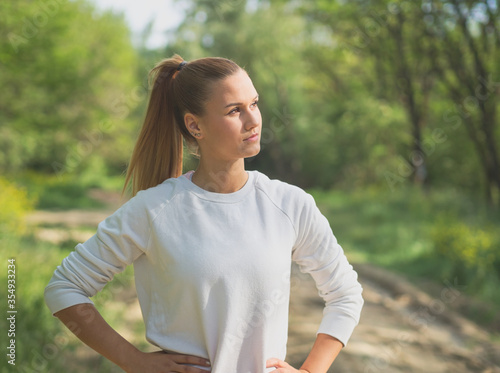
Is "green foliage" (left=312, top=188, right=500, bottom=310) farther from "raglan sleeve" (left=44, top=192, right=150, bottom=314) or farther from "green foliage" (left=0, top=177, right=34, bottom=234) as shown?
"raglan sleeve" (left=44, top=192, right=150, bottom=314)

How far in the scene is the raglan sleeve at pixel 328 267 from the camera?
1.54m

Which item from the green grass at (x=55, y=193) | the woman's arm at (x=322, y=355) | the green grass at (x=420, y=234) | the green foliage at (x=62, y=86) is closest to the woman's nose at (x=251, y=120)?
the woman's arm at (x=322, y=355)

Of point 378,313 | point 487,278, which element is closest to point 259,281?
point 378,313

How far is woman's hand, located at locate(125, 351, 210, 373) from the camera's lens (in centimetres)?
144

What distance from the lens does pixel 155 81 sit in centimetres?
170

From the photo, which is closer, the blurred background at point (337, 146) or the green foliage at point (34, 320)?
the green foliage at point (34, 320)

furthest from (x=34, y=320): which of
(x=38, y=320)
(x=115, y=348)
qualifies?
(x=115, y=348)

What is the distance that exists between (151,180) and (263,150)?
21101 mm

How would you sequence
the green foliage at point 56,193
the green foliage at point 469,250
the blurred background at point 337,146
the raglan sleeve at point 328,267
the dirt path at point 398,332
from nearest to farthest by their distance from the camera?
the raglan sleeve at point 328,267 < the dirt path at point 398,332 < the blurred background at point 337,146 < the green foliage at point 469,250 < the green foliage at point 56,193

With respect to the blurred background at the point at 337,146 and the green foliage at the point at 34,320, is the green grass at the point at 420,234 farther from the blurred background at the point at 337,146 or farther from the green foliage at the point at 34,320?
the green foliage at the point at 34,320

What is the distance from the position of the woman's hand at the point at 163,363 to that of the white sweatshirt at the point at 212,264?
0.02 metres

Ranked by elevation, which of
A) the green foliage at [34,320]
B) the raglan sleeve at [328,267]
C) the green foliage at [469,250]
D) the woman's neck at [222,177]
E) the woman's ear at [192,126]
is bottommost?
the green foliage at [469,250]

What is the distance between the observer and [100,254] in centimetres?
148

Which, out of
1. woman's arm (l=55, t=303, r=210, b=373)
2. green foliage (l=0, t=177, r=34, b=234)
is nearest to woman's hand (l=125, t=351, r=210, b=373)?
woman's arm (l=55, t=303, r=210, b=373)
